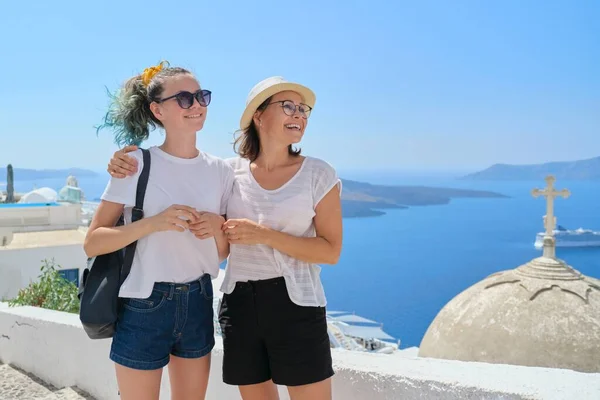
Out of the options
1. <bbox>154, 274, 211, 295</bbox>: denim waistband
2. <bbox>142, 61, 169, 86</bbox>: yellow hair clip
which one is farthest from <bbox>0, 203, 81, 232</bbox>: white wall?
<bbox>154, 274, 211, 295</bbox>: denim waistband

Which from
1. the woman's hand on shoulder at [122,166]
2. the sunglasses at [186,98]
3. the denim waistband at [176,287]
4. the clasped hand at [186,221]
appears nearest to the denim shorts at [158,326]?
the denim waistband at [176,287]

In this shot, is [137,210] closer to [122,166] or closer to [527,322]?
[122,166]

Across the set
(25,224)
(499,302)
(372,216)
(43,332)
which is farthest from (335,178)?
(372,216)

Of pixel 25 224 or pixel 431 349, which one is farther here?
pixel 25 224

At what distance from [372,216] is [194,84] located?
99.5m

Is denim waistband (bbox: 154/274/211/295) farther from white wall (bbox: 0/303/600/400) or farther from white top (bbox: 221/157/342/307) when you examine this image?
white wall (bbox: 0/303/600/400)

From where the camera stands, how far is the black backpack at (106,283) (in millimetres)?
2117

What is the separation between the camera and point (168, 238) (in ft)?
7.18

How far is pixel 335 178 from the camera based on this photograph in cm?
222

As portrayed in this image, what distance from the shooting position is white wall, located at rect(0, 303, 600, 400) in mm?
2000

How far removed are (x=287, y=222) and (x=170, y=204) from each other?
1.39 ft

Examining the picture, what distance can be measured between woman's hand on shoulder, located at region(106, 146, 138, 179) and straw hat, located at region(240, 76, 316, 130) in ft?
1.51

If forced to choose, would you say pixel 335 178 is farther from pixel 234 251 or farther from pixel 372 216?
pixel 372 216

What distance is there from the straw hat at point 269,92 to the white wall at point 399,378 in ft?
3.53
